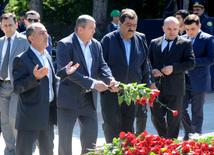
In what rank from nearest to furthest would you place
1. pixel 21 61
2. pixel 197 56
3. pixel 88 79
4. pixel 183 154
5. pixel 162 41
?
pixel 183 154, pixel 21 61, pixel 88 79, pixel 162 41, pixel 197 56

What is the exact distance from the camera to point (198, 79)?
23.6 feet

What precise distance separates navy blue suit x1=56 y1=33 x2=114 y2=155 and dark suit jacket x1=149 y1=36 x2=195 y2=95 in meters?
1.41

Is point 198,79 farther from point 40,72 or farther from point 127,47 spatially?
point 40,72

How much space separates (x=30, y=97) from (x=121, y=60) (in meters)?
1.71

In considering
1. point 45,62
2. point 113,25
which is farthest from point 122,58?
point 113,25

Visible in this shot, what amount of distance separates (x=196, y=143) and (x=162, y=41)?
9.73 ft

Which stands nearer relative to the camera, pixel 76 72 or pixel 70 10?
pixel 76 72

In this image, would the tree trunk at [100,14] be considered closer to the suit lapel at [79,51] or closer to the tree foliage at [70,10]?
the tree foliage at [70,10]

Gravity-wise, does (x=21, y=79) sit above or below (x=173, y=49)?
below

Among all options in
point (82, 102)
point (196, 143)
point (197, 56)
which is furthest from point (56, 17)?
point (196, 143)

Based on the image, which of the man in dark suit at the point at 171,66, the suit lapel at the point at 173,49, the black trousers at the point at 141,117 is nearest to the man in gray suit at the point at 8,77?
the black trousers at the point at 141,117

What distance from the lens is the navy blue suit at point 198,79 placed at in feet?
23.4

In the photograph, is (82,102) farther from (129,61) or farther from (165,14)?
(165,14)

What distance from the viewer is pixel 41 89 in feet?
15.6
